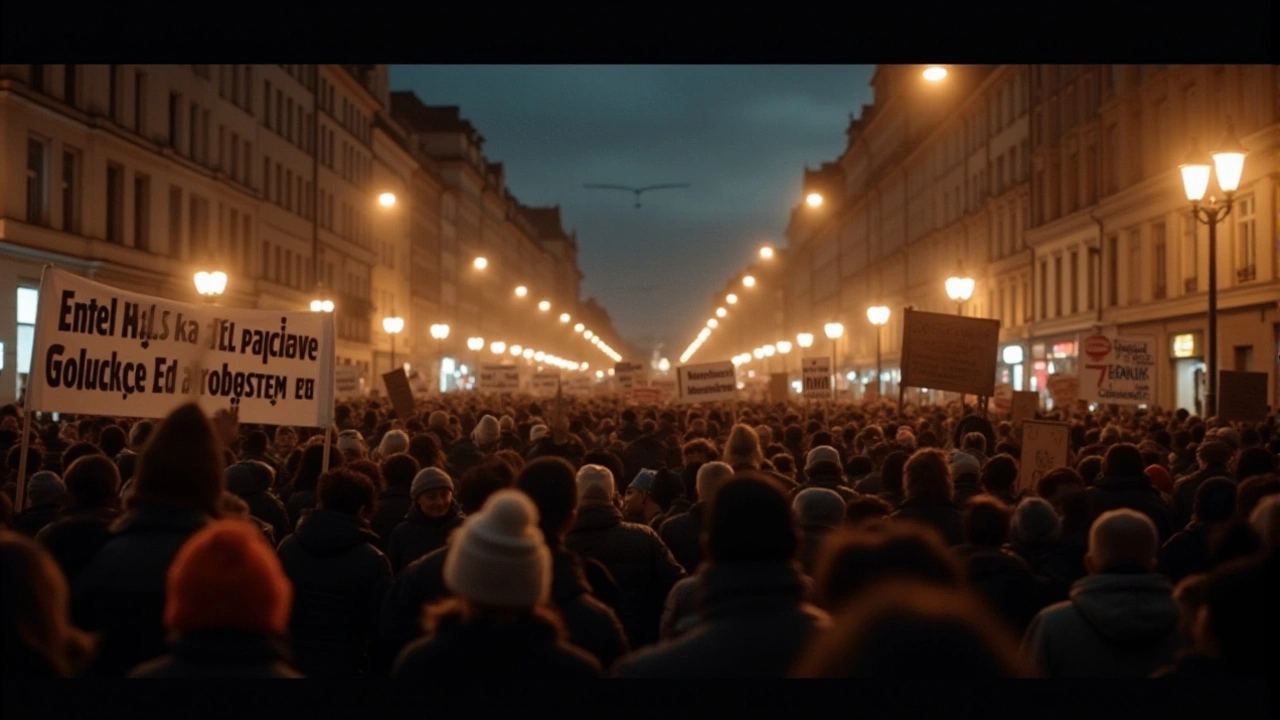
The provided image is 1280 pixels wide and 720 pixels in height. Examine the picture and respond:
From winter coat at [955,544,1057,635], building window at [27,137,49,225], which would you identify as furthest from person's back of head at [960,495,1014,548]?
building window at [27,137,49,225]

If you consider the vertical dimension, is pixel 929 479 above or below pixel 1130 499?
above

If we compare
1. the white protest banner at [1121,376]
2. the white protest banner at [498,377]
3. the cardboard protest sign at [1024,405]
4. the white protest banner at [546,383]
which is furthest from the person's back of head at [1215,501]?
the white protest banner at [546,383]

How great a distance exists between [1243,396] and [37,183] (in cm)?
2997

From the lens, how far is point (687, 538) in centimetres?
1012

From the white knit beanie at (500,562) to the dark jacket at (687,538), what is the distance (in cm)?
531

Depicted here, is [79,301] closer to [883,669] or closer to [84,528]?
[84,528]

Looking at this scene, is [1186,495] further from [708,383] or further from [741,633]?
[708,383]

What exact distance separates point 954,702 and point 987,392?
1388 centimetres

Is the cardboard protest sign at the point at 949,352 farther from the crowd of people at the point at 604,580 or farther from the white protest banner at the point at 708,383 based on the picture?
the white protest banner at the point at 708,383

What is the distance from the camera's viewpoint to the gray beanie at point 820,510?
8.47m

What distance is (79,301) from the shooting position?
423 inches

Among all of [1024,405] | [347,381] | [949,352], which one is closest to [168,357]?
[949,352]

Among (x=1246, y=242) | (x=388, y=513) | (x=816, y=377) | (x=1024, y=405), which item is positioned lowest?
(x=388, y=513)

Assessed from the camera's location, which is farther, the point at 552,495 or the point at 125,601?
the point at 552,495
